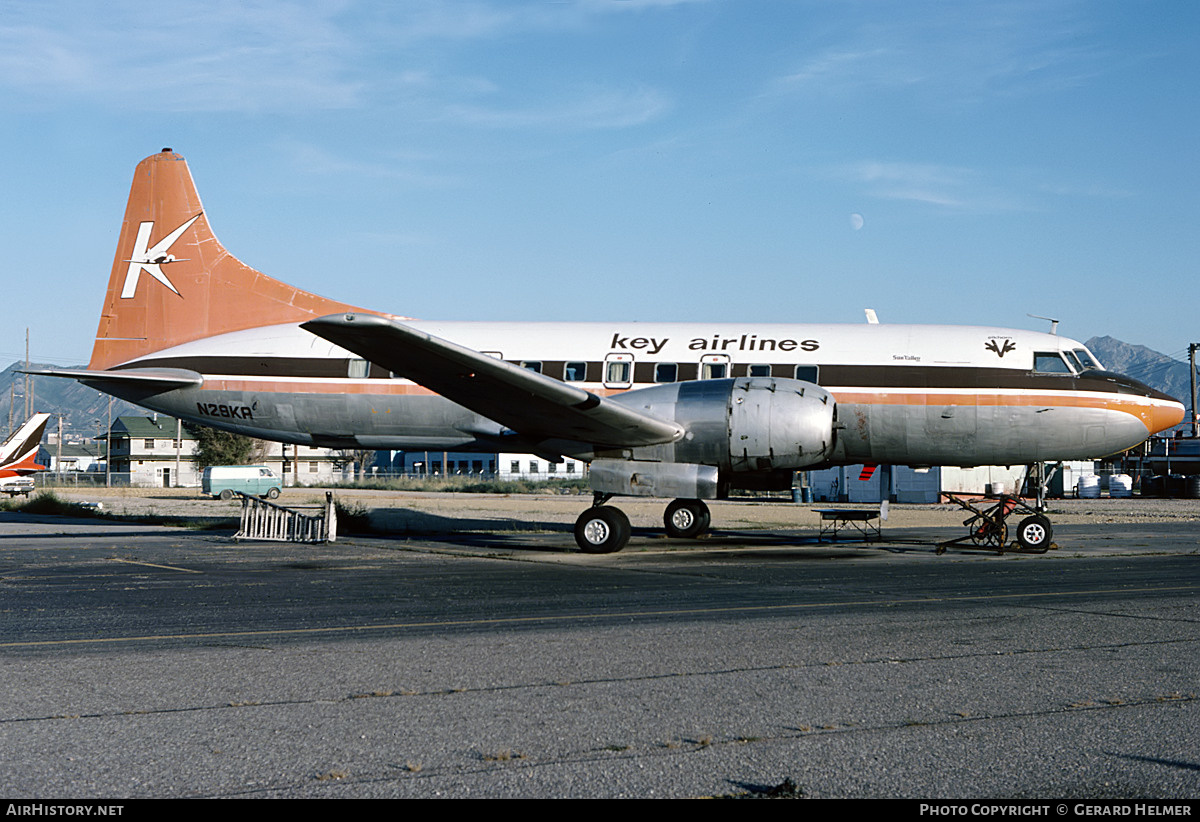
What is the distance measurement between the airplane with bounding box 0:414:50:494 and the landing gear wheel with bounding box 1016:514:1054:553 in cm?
5349

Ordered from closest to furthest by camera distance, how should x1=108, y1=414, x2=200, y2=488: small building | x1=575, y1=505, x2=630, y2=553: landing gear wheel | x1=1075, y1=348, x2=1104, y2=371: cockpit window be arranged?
x1=575, y1=505, x2=630, y2=553: landing gear wheel, x1=1075, y1=348, x2=1104, y2=371: cockpit window, x1=108, y1=414, x2=200, y2=488: small building

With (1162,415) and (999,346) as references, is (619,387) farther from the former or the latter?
(1162,415)

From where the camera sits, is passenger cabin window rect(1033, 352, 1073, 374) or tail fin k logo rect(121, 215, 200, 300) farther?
tail fin k logo rect(121, 215, 200, 300)

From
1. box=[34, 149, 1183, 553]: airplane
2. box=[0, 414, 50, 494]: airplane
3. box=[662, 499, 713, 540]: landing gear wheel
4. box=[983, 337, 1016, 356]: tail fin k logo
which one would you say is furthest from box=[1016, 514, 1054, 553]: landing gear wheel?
box=[0, 414, 50, 494]: airplane

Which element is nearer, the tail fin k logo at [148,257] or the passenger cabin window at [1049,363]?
the passenger cabin window at [1049,363]

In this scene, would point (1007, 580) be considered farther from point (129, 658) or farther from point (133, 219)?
point (133, 219)

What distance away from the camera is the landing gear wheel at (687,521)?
2377 centimetres

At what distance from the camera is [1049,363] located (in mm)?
21094

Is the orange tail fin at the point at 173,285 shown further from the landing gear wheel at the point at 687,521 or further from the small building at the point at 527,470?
the small building at the point at 527,470

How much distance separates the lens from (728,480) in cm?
2034

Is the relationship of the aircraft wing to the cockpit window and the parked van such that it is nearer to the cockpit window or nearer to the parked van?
the cockpit window

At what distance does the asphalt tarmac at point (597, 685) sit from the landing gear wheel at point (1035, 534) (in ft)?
16.1

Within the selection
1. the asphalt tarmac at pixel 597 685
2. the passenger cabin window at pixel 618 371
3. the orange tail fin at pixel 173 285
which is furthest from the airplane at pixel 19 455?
the asphalt tarmac at pixel 597 685

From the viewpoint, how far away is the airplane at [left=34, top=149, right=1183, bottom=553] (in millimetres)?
18938
